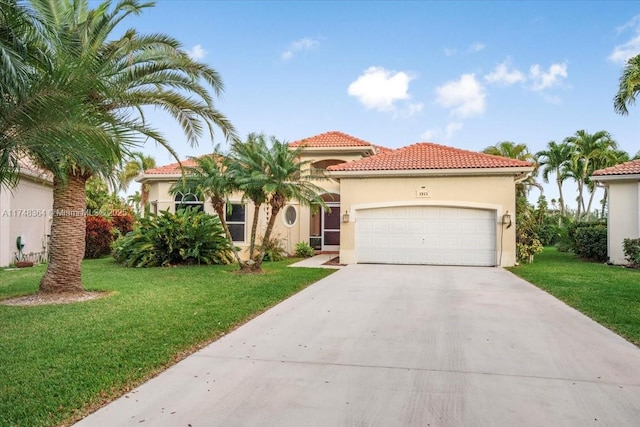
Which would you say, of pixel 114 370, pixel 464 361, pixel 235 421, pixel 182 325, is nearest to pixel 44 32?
pixel 182 325

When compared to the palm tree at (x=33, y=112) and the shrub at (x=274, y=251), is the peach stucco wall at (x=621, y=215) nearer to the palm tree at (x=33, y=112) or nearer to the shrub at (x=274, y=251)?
the shrub at (x=274, y=251)

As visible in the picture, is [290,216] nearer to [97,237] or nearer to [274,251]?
[274,251]

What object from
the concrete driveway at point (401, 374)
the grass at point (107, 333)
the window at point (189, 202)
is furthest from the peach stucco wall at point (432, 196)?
the concrete driveway at point (401, 374)

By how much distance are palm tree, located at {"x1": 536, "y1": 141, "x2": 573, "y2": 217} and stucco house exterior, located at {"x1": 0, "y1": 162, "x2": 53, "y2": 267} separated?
1395 inches

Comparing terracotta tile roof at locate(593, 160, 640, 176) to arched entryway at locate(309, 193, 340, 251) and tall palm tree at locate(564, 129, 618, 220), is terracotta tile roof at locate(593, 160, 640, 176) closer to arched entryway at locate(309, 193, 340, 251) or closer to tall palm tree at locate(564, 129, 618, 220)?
arched entryway at locate(309, 193, 340, 251)

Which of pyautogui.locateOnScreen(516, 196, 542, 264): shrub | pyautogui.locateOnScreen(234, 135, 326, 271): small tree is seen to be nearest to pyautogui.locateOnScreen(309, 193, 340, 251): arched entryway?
pyautogui.locateOnScreen(234, 135, 326, 271): small tree

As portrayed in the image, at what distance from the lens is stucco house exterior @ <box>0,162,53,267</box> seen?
15547mm

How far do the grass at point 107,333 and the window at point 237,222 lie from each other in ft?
22.7

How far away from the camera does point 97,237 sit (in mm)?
19750

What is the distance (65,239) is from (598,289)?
13.0 metres

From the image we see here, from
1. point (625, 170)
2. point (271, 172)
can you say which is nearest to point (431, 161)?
point (271, 172)

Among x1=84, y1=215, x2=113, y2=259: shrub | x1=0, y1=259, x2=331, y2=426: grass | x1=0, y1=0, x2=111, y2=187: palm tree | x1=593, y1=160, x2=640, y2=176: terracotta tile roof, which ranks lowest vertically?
x1=0, y1=259, x2=331, y2=426: grass

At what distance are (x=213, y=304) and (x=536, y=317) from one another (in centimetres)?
626

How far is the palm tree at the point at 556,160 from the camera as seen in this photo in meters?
35.5
